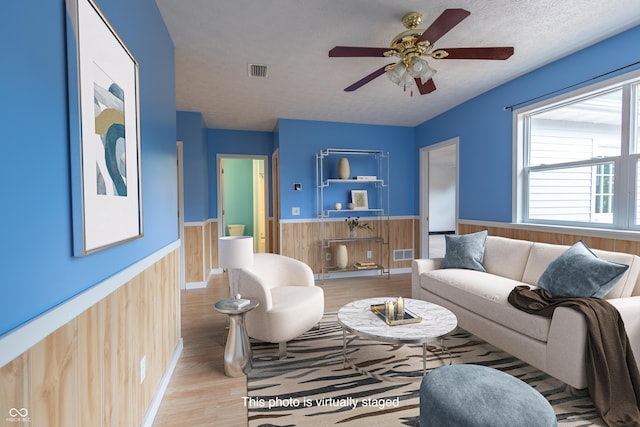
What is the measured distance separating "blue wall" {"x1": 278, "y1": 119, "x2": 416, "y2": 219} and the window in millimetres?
2130

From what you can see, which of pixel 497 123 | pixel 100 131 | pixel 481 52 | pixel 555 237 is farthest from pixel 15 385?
pixel 497 123

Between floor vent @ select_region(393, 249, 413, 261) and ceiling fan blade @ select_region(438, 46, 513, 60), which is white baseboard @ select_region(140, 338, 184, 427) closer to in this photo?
ceiling fan blade @ select_region(438, 46, 513, 60)

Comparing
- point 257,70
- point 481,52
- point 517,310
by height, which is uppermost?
point 257,70

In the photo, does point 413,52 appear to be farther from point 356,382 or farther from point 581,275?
point 356,382

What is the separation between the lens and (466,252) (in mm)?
3248

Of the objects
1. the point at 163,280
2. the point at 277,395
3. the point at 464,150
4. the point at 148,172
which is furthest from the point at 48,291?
the point at 464,150

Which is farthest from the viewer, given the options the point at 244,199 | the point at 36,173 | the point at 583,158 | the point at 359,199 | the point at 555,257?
the point at 244,199

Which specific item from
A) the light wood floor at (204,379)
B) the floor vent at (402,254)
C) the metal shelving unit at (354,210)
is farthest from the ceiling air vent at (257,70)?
the floor vent at (402,254)

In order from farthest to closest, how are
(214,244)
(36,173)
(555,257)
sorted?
(214,244) → (555,257) → (36,173)

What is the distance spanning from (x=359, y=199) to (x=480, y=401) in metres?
4.01

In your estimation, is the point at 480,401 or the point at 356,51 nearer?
the point at 480,401

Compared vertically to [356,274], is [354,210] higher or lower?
higher

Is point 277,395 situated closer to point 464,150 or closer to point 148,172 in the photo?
point 148,172

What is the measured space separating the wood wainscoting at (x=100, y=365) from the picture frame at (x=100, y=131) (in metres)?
0.28
